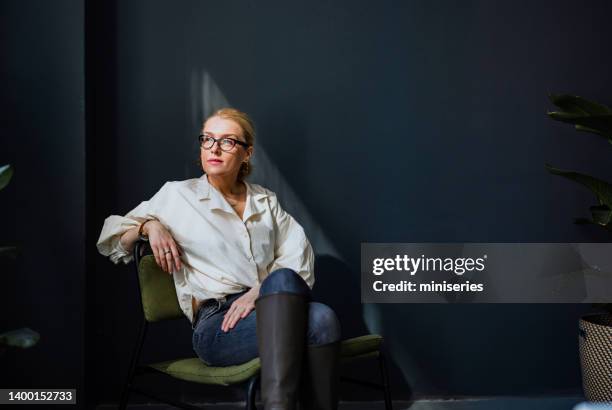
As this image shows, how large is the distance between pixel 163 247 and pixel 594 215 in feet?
5.38

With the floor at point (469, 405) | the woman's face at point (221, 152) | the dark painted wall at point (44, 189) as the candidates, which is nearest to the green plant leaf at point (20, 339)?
the dark painted wall at point (44, 189)

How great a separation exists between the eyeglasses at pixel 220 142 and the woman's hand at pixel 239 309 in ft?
1.63

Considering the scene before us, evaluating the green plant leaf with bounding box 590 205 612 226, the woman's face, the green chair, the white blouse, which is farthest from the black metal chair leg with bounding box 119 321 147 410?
the green plant leaf with bounding box 590 205 612 226

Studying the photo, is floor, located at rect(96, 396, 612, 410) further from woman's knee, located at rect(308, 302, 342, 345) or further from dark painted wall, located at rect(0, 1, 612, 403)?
woman's knee, located at rect(308, 302, 342, 345)

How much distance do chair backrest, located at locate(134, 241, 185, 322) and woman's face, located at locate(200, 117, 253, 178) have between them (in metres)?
0.34

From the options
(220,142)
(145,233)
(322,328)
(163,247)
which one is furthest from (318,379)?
(220,142)

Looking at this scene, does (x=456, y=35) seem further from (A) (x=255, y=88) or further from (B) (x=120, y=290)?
A: (B) (x=120, y=290)

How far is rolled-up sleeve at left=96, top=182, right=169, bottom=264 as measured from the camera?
2104mm

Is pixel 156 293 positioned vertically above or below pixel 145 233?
below

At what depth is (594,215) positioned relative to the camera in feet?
8.41

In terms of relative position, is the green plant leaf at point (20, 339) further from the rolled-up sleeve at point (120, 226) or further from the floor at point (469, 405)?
the floor at point (469, 405)

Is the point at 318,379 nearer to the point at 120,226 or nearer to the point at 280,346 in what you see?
the point at 280,346

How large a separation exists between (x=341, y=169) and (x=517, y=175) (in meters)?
0.77

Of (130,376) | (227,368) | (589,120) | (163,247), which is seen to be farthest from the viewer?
(589,120)
